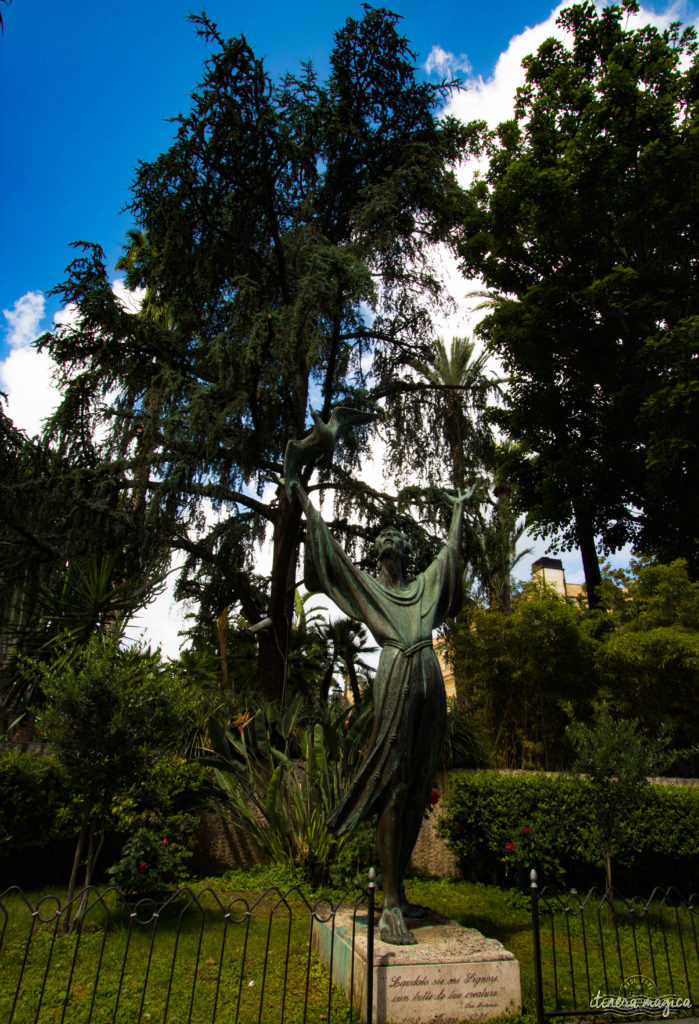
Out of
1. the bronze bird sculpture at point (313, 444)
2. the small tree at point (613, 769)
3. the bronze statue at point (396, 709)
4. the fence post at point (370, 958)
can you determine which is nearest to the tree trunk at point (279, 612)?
the small tree at point (613, 769)

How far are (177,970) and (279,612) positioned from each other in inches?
258

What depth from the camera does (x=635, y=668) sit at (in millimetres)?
9828

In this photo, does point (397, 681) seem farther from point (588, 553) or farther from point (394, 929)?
point (588, 553)

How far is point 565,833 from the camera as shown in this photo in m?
7.54

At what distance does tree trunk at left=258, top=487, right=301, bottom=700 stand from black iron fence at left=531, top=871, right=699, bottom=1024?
5.50 metres

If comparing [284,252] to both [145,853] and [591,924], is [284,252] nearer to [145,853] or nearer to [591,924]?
[145,853]

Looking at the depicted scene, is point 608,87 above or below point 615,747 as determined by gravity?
above

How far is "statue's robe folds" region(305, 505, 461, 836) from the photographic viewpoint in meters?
4.40

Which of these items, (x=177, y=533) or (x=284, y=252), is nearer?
(x=177, y=533)

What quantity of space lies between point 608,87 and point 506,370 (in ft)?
19.1

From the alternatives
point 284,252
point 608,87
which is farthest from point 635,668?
point 608,87

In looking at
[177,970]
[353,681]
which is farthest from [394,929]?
[353,681]

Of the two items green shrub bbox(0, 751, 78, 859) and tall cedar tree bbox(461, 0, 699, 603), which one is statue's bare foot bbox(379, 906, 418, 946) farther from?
tall cedar tree bbox(461, 0, 699, 603)

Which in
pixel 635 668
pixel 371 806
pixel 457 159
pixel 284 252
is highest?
pixel 457 159
